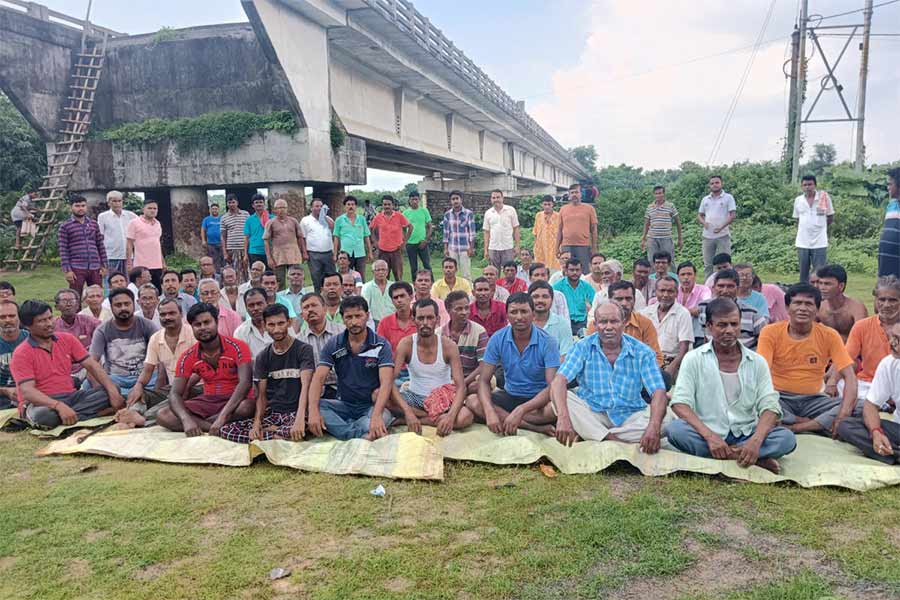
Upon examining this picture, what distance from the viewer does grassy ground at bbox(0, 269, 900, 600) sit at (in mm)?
2756

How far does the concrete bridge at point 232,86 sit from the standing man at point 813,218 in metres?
8.33

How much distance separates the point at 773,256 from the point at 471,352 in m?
11.9

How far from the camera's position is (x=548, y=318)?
5.71m

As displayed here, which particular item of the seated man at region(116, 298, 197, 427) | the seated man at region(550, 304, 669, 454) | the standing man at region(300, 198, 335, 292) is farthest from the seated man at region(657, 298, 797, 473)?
the standing man at region(300, 198, 335, 292)

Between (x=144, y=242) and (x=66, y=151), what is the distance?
21.8 ft

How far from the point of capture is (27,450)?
4715 millimetres

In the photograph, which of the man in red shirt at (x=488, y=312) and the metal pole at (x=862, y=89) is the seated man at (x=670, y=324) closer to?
the man in red shirt at (x=488, y=312)

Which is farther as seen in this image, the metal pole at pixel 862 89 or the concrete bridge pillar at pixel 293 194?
the metal pole at pixel 862 89

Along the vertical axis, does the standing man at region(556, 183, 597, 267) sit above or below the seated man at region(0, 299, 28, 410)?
above

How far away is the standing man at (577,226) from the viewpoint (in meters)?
9.87

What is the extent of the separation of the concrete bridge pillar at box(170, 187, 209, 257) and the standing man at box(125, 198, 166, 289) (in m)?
5.21

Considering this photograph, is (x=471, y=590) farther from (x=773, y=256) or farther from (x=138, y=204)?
(x=138, y=204)

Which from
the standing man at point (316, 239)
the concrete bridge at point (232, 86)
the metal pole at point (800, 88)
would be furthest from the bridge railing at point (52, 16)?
the metal pole at point (800, 88)

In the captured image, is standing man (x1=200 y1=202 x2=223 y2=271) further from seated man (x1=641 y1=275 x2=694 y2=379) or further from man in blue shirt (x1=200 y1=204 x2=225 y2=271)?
seated man (x1=641 y1=275 x2=694 y2=379)
